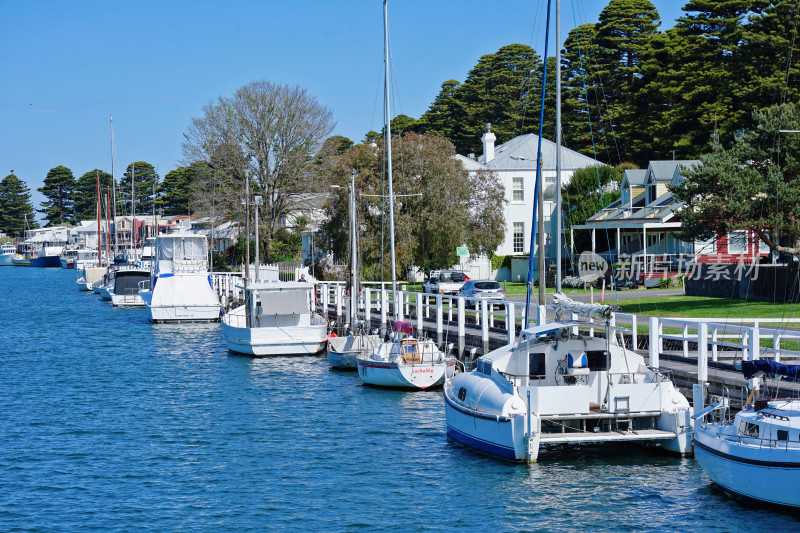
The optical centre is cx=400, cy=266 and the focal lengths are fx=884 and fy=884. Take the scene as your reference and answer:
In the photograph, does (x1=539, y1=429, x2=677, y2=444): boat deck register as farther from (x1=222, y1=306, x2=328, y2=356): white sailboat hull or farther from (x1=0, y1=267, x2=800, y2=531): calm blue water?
(x1=222, y1=306, x2=328, y2=356): white sailboat hull

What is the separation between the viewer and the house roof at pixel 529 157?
69562 millimetres

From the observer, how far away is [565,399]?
18.5 metres

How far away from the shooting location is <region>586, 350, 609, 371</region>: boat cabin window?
19.6m

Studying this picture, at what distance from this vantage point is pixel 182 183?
536 ft

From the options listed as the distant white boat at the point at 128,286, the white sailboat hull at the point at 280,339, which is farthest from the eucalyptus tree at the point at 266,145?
the white sailboat hull at the point at 280,339

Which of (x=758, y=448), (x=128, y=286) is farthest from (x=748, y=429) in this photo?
(x=128, y=286)

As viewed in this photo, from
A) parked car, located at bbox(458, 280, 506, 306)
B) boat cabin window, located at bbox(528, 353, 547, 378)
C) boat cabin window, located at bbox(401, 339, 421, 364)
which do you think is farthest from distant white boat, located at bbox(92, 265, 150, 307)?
boat cabin window, located at bbox(528, 353, 547, 378)

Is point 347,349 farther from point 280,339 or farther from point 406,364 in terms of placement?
point 406,364

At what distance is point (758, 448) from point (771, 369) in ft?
5.30

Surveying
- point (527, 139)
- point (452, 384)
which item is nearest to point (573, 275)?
point (527, 139)

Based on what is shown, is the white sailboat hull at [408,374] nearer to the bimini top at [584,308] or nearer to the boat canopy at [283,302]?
the bimini top at [584,308]

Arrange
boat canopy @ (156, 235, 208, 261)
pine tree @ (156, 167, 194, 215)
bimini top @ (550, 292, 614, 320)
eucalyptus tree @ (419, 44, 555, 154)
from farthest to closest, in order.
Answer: pine tree @ (156, 167, 194, 215) < eucalyptus tree @ (419, 44, 555, 154) < boat canopy @ (156, 235, 208, 261) < bimini top @ (550, 292, 614, 320)

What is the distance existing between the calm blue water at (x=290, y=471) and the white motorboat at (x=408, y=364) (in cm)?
48

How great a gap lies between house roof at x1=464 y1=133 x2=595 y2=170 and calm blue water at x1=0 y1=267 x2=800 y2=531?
3998 centimetres
